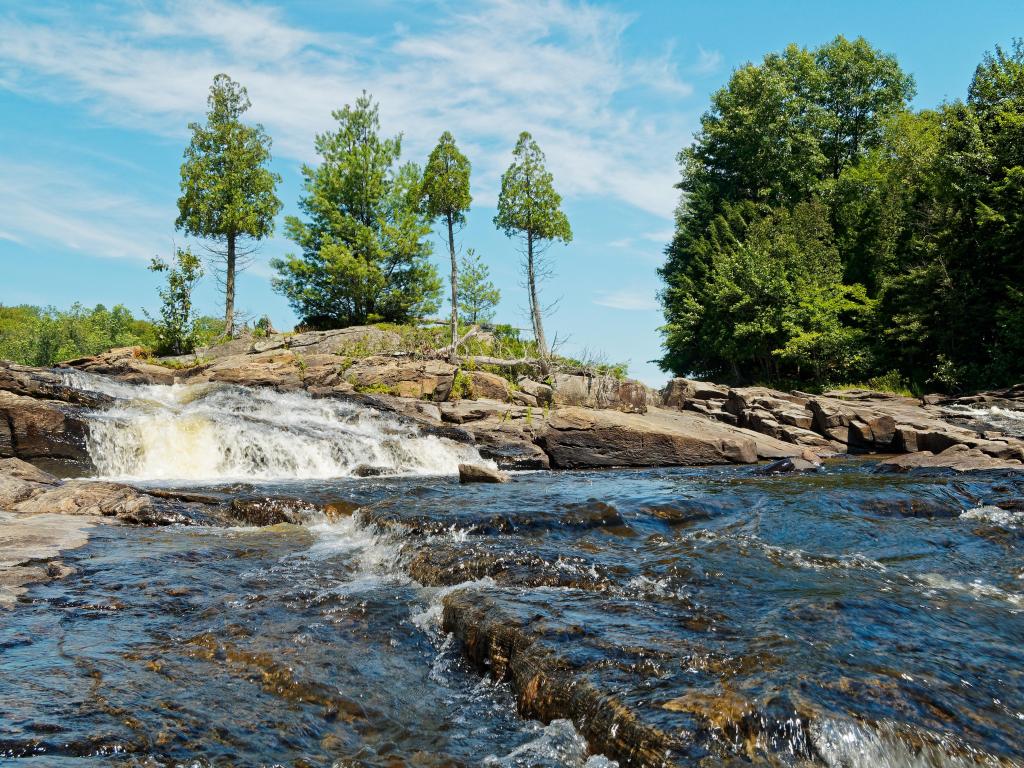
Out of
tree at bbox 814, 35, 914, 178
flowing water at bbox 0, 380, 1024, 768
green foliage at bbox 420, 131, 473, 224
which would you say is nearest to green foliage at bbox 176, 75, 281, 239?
green foliage at bbox 420, 131, 473, 224

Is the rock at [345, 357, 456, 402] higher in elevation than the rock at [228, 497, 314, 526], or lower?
higher

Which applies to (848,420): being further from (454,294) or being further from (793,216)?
(793,216)

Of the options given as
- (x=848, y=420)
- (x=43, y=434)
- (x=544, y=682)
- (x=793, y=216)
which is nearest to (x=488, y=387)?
(x=848, y=420)

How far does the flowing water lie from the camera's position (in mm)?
3107

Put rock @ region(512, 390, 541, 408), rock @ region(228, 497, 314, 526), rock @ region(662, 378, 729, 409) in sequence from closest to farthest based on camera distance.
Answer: rock @ region(228, 497, 314, 526), rock @ region(512, 390, 541, 408), rock @ region(662, 378, 729, 409)

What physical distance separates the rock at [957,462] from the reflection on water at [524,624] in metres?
5.93

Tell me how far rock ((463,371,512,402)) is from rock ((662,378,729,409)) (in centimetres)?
892

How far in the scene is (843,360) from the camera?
34812 mm

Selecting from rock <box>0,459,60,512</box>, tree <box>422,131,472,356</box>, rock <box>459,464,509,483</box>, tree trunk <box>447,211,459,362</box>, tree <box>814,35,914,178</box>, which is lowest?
rock <box>459,464,509,483</box>

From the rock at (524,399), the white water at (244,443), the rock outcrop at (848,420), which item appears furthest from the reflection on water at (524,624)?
the rock at (524,399)

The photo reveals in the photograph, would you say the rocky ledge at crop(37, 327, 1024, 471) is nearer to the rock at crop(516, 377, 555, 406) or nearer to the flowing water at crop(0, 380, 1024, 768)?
the rock at crop(516, 377, 555, 406)

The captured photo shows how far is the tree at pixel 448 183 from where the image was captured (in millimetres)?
28484

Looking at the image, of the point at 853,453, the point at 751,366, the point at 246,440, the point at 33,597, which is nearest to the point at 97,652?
the point at 33,597

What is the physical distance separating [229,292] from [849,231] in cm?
3741
